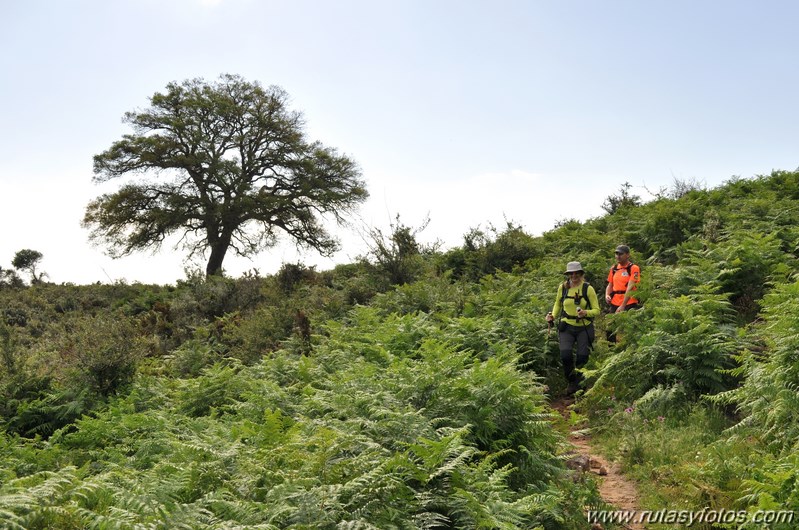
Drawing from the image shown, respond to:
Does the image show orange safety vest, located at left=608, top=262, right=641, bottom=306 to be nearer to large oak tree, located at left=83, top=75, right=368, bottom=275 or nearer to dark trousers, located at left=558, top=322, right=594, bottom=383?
dark trousers, located at left=558, top=322, right=594, bottom=383

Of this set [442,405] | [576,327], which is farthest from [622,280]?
[442,405]

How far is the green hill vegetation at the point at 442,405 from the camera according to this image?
14.5 feet

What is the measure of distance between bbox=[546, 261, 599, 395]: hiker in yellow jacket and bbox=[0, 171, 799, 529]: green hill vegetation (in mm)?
436

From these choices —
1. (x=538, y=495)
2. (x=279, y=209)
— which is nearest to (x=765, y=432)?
(x=538, y=495)

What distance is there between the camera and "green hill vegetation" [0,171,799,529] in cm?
441

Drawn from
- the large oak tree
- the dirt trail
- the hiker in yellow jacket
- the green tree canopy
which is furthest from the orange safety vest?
the green tree canopy

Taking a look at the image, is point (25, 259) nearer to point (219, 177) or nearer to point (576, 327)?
point (219, 177)

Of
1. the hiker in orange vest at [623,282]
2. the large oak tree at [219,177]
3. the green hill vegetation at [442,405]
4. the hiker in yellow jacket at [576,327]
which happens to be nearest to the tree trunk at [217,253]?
the large oak tree at [219,177]

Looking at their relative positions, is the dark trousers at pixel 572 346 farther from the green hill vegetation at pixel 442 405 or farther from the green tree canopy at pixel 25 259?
the green tree canopy at pixel 25 259

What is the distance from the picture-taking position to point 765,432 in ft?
19.4

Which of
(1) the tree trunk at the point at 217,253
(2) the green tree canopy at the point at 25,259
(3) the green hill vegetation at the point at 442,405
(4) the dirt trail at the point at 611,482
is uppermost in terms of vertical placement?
(2) the green tree canopy at the point at 25,259

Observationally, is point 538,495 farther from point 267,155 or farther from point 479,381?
point 267,155

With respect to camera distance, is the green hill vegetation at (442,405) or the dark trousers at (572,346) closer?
the green hill vegetation at (442,405)

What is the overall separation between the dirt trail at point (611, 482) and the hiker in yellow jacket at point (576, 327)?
87.9 inches
